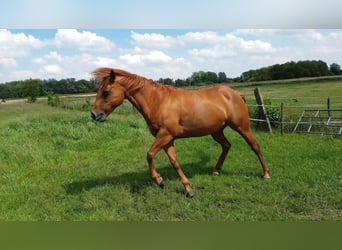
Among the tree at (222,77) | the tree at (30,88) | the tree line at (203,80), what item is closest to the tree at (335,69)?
the tree line at (203,80)

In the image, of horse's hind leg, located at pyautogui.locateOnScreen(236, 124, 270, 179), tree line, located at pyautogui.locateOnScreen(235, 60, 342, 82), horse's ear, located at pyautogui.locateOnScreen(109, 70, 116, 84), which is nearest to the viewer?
horse's ear, located at pyautogui.locateOnScreen(109, 70, 116, 84)

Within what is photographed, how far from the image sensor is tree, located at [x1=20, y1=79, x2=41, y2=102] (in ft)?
25.2

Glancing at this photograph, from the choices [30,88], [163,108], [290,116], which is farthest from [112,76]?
[290,116]

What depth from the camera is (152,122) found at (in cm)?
491

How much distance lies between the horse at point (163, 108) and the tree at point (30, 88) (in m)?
3.54

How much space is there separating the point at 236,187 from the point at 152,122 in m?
Answer: 1.55

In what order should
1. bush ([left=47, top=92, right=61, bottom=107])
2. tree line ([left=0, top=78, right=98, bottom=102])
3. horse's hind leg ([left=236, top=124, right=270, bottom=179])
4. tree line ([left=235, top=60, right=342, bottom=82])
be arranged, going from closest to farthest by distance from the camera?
horse's hind leg ([left=236, top=124, right=270, bottom=179]), tree line ([left=0, top=78, right=98, bottom=102]), tree line ([left=235, top=60, right=342, bottom=82]), bush ([left=47, top=92, right=61, bottom=107])


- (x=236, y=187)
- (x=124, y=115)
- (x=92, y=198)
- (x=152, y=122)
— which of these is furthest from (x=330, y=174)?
(x=124, y=115)

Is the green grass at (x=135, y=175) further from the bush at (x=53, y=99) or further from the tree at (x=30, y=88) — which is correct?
the tree at (x=30, y=88)

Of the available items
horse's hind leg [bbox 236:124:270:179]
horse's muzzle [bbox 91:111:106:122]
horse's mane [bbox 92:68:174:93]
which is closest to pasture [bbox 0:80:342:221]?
horse's hind leg [bbox 236:124:270:179]

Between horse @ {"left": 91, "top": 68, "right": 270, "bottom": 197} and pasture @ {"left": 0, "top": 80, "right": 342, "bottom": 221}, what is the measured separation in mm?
547

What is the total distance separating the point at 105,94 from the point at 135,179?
1638mm

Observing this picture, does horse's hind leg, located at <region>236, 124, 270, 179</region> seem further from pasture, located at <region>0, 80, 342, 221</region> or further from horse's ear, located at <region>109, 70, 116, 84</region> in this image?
horse's ear, located at <region>109, 70, 116, 84</region>

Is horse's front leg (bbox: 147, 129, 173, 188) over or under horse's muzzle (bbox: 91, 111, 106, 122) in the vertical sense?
under
